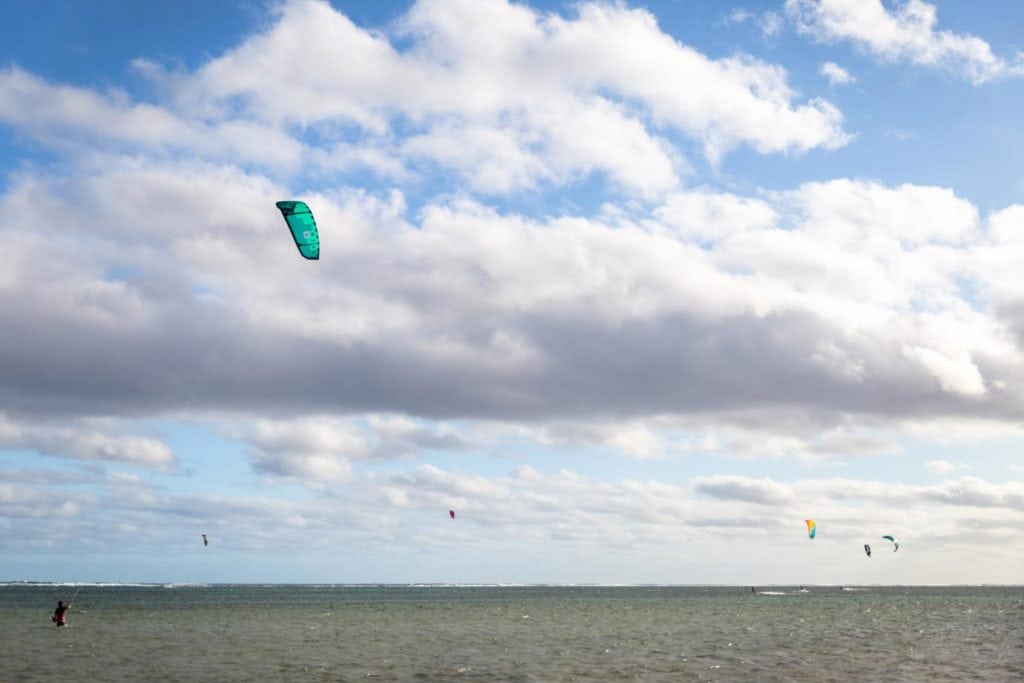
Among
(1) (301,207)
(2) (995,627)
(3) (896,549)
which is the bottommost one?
(2) (995,627)

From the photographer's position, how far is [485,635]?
54062mm

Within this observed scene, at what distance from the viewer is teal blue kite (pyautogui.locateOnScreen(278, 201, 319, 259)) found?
3428 cm

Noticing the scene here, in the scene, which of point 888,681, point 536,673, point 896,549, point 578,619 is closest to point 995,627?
point 896,549

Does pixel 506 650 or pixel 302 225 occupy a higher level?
pixel 302 225

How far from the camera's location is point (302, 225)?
34.4 metres

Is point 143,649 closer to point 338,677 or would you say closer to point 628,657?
point 338,677

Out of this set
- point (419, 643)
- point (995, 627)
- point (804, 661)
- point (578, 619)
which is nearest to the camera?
point (804, 661)

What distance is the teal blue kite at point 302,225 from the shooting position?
112ft

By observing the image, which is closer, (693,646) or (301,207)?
(301,207)

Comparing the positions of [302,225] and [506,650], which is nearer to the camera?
[302,225]

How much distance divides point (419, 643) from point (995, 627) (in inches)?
1687

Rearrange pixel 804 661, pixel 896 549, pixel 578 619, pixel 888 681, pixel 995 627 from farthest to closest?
pixel 896 549
pixel 578 619
pixel 995 627
pixel 804 661
pixel 888 681

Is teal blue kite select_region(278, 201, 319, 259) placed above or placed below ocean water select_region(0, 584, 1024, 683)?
above

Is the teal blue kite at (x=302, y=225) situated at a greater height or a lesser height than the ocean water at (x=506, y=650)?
greater
